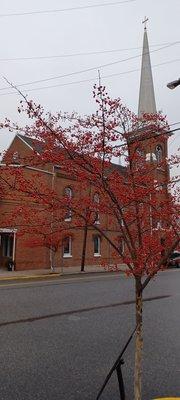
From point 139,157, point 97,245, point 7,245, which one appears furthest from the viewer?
point 97,245

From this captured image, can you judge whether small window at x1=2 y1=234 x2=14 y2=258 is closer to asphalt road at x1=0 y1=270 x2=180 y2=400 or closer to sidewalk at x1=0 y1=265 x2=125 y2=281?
sidewalk at x1=0 y1=265 x2=125 y2=281

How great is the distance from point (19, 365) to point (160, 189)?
4.15 meters

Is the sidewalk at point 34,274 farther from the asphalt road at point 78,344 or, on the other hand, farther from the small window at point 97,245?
the asphalt road at point 78,344

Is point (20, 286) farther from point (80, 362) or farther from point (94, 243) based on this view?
point (94, 243)

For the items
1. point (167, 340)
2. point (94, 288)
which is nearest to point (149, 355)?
point (167, 340)

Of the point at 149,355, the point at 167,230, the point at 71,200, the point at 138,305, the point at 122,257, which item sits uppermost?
the point at 71,200

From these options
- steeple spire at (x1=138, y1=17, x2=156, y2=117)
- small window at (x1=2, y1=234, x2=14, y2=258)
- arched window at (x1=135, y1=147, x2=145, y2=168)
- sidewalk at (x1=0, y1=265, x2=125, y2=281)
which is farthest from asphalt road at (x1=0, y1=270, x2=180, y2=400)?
steeple spire at (x1=138, y1=17, x2=156, y2=117)

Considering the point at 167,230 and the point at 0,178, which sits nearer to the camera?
the point at 0,178

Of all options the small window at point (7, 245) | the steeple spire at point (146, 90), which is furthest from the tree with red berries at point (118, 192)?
the steeple spire at point (146, 90)

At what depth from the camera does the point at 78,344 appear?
9.53 m

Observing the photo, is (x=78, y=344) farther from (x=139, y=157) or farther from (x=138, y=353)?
(x=139, y=157)

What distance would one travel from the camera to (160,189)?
251 inches

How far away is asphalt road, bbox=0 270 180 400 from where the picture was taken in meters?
6.73

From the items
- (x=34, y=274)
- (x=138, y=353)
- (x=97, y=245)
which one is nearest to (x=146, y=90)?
(x=97, y=245)
